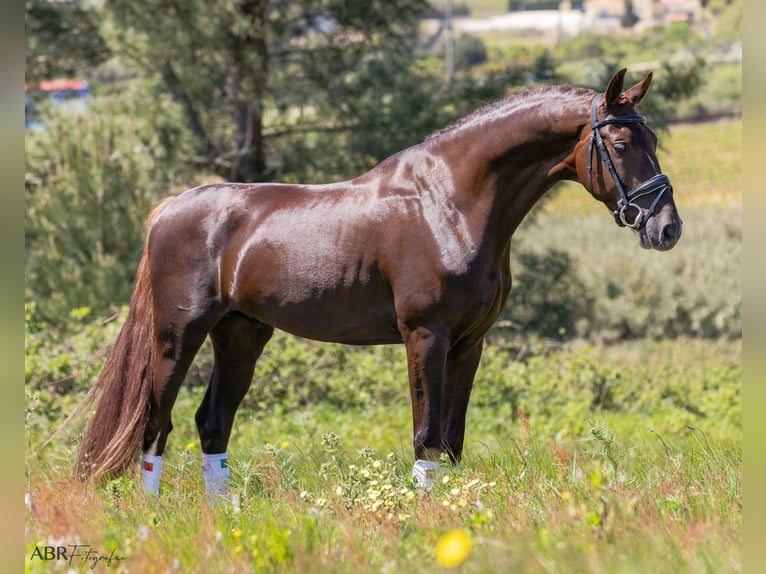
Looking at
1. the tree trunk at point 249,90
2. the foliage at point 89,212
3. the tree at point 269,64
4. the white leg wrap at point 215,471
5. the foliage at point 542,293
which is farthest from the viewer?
the foliage at point 542,293

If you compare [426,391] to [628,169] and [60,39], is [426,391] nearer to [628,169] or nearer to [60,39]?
[628,169]

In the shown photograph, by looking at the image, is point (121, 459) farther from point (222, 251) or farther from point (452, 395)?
point (452, 395)

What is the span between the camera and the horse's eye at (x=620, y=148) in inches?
158

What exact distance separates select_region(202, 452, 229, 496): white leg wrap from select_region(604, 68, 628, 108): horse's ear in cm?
260

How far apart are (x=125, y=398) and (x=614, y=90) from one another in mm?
2888

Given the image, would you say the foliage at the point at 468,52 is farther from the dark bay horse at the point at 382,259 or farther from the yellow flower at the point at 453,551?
the yellow flower at the point at 453,551

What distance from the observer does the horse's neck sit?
14.0 ft

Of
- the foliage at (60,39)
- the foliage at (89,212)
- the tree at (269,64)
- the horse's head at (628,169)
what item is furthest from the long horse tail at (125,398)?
the foliage at (60,39)

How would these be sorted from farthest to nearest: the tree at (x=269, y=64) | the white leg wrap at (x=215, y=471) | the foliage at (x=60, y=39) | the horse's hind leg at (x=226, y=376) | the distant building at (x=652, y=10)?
the distant building at (x=652, y=10) < the foliage at (x=60, y=39) < the tree at (x=269, y=64) < the horse's hind leg at (x=226, y=376) < the white leg wrap at (x=215, y=471)

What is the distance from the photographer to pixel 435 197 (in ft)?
14.4

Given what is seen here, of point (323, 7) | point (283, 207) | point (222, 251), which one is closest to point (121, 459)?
point (222, 251)

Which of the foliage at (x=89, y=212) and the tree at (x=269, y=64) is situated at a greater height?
the tree at (x=269, y=64)

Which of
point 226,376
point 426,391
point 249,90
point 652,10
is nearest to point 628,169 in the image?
point 426,391

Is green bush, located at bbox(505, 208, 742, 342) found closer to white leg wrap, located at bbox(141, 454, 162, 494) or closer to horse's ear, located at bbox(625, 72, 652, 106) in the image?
white leg wrap, located at bbox(141, 454, 162, 494)
